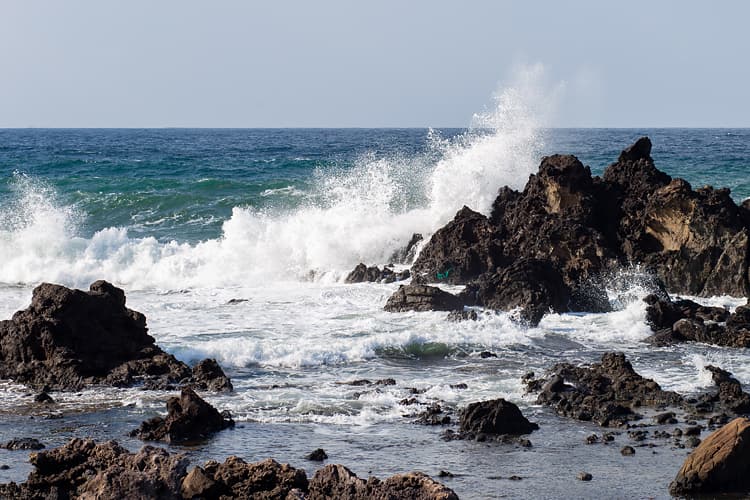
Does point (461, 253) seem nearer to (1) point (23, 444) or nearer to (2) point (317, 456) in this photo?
(2) point (317, 456)

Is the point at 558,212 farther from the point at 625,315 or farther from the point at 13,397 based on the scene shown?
the point at 13,397

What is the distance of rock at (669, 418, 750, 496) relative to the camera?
943 centimetres

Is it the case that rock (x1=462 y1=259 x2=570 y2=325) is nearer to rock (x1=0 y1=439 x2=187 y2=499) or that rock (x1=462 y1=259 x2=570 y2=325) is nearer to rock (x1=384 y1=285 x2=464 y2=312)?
rock (x1=384 y1=285 x2=464 y2=312)

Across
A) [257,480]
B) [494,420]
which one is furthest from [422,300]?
[257,480]

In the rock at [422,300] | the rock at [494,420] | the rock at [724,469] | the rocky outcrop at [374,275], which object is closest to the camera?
the rock at [724,469]

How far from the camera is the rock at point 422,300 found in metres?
18.8

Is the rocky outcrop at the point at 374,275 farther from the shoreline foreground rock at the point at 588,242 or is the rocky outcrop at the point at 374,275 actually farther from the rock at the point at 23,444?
the rock at the point at 23,444

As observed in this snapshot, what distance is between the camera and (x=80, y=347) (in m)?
14.5

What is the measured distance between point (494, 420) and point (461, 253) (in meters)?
10.1

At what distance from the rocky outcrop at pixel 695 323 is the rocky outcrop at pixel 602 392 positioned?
3119 mm

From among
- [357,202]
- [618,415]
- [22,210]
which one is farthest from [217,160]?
[618,415]

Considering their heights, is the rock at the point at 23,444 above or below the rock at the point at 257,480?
below

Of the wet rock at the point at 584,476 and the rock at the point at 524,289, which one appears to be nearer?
the wet rock at the point at 584,476

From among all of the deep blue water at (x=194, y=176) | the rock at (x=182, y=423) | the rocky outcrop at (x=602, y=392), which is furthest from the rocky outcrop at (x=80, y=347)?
the deep blue water at (x=194, y=176)
